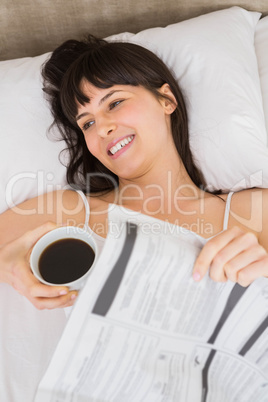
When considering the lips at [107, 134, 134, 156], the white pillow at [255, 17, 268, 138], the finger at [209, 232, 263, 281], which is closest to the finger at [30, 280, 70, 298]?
the finger at [209, 232, 263, 281]

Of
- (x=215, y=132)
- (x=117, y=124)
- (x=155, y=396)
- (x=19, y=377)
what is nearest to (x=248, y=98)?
(x=215, y=132)

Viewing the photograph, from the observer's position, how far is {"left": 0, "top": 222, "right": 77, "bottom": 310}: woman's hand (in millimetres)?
655

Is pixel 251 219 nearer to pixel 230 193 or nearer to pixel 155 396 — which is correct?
pixel 230 193

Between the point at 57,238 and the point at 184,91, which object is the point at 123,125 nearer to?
the point at 184,91

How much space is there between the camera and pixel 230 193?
1.04m

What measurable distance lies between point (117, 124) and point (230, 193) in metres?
0.34

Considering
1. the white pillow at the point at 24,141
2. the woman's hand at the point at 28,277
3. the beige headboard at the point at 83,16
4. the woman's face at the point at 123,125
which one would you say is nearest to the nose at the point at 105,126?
the woman's face at the point at 123,125

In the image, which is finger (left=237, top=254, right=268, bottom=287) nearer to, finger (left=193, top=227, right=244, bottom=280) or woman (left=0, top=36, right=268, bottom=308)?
finger (left=193, top=227, right=244, bottom=280)

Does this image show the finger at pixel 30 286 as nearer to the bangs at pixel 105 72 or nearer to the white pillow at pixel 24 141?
the white pillow at pixel 24 141

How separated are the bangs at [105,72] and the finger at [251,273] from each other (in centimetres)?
55

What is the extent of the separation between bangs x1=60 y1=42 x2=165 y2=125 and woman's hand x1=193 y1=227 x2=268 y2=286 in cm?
49

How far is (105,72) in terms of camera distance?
973 millimetres

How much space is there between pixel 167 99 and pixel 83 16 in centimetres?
37

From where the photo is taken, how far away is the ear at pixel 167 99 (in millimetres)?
1037
